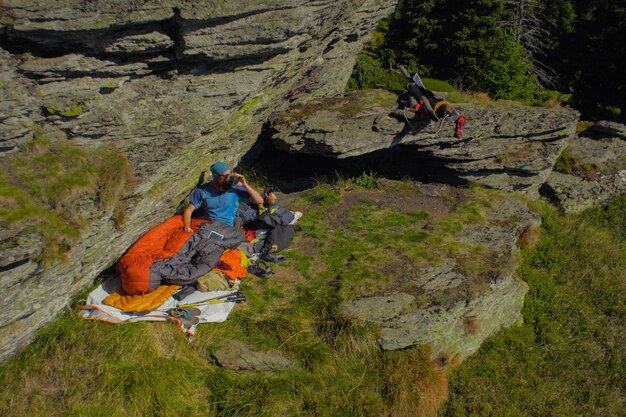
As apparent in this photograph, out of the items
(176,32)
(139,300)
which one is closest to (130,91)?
(176,32)

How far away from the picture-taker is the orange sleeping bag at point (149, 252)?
7863 mm

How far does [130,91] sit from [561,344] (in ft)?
34.2

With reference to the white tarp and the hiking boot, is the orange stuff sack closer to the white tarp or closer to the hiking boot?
the white tarp

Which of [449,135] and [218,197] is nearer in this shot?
[218,197]

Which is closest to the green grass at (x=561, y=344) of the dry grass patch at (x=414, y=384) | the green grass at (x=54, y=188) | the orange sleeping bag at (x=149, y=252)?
the dry grass patch at (x=414, y=384)

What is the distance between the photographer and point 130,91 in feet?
25.3

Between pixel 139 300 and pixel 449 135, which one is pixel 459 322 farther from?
pixel 139 300

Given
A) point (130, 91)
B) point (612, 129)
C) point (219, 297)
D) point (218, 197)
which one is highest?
point (130, 91)

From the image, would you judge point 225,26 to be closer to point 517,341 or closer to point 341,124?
point 341,124

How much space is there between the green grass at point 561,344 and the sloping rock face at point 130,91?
7050 millimetres

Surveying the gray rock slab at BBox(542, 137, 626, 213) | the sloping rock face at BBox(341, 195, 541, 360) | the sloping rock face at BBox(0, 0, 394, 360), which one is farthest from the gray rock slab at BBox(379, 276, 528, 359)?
the gray rock slab at BBox(542, 137, 626, 213)

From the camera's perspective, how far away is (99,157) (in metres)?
7.52

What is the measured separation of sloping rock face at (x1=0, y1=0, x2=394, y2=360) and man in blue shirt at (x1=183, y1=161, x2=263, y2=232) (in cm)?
43

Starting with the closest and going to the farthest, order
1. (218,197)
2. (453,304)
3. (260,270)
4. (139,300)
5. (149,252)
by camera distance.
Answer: (139,300), (149,252), (453,304), (260,270), (218,197)
